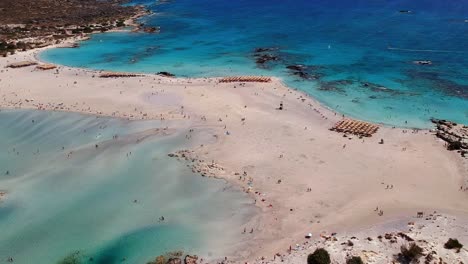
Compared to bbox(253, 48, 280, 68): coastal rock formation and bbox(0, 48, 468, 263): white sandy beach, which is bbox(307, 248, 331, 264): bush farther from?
bbox(253, 48, 280, 68): coastal rock formation

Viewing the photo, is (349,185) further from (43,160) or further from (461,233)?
(43,160)

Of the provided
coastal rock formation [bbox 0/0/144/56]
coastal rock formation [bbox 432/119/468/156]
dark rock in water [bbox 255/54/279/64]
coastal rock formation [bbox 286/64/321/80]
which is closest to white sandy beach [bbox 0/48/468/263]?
coastal rock formation [bbox 432/119/468/156]

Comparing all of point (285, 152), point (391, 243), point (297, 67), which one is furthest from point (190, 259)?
point (297, 67)

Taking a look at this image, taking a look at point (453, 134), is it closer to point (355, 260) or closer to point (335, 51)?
point (355, 260)

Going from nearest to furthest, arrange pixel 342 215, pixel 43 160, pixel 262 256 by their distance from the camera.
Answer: pixel 262 256
pixel 342 215
pixel 43 160

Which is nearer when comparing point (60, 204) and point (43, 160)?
point (60, 204)

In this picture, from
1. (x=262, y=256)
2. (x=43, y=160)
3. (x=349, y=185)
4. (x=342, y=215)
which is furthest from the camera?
(x=43, y=160)

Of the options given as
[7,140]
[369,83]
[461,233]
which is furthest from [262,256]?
[369,83]
